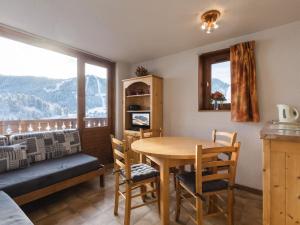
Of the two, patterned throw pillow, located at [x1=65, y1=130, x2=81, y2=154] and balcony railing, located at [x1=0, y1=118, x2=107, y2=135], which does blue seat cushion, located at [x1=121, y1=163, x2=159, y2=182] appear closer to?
patterned throw pillow, located at [x1=65, y1=130, x2=81, y2=154]

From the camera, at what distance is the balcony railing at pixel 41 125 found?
2.41 m

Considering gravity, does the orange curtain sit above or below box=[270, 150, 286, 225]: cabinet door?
above

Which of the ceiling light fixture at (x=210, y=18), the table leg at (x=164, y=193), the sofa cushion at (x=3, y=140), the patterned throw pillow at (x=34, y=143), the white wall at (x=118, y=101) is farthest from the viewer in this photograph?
the white wall at (x=118, y=101)

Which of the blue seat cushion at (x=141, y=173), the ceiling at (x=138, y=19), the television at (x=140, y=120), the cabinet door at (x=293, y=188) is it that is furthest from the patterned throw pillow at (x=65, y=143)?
the cabinet door at (x=293, y=188)

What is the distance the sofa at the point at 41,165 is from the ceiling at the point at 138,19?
4.97 feet

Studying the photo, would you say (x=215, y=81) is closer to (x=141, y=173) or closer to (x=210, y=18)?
(x=210, y=18)

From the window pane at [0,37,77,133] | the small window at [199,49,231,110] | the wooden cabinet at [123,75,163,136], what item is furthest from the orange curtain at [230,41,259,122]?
the window pane at [0,37,77,133]

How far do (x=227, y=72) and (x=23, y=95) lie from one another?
320 centimetres

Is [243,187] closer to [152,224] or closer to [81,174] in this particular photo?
[152,224]

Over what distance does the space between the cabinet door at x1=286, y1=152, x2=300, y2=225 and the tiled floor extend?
2.56 ft

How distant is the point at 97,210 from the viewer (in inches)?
79.0

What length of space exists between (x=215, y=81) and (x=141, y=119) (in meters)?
1.59

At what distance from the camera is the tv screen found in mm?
3434

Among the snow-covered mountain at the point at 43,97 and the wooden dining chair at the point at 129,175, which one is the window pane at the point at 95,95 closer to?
the snow-covered mountain at the point at 43,97
